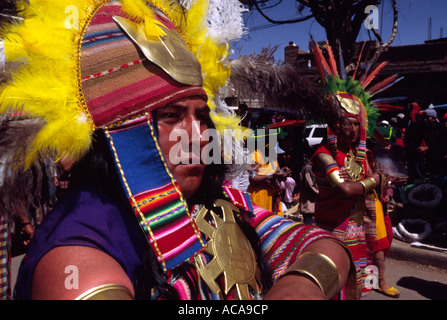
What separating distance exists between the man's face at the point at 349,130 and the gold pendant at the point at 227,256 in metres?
2.74

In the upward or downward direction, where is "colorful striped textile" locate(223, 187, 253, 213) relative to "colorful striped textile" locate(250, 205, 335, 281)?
upward

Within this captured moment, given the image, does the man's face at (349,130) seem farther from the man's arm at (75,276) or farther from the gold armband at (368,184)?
the man's arm at (75,276)

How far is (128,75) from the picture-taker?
1164 mm

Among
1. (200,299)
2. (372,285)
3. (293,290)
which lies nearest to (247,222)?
(200,299)

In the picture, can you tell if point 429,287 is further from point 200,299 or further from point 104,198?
point 104,198

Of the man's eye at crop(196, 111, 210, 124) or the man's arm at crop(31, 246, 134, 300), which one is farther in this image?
the man's eye at crop(196, 111, 210, 124)

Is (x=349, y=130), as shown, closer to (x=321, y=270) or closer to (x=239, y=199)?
(x=239, y=199)

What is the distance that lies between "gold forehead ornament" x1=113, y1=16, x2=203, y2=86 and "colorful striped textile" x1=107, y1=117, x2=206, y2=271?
0.22 meters

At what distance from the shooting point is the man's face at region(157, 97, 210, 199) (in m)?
1.21

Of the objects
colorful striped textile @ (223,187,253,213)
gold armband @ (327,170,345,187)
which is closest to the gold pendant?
colorful striped textile @ (223,187,253,213)

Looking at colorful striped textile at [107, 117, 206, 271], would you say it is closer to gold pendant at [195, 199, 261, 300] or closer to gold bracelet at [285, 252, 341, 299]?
gold pendant at [195, 199, 261, 300]
